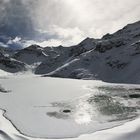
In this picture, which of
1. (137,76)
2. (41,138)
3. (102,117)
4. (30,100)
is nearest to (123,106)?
(102,117)

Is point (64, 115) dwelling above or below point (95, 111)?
below

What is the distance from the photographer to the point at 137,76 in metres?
182

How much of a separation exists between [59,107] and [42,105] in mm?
4405

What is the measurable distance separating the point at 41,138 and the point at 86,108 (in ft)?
90.9

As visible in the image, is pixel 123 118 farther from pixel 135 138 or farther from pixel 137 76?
pixel 137 76

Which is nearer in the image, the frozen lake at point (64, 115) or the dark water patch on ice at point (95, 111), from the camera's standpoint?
the frozen lake at point (64, 115)

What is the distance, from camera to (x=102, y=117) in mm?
58188

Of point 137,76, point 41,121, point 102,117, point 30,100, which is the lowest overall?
point 41,121

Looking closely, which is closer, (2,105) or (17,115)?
(17,115)

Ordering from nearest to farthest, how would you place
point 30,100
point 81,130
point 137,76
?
point 81,130
point 30,100
point 137,76

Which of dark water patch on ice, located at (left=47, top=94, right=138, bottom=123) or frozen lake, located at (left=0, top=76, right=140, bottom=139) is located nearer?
frozen lake, located at (left=0, top=76, right=140, bottom=139)

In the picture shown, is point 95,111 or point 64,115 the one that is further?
point 95,111

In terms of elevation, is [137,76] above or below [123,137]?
above

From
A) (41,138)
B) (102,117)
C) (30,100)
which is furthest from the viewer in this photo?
(30,100)
